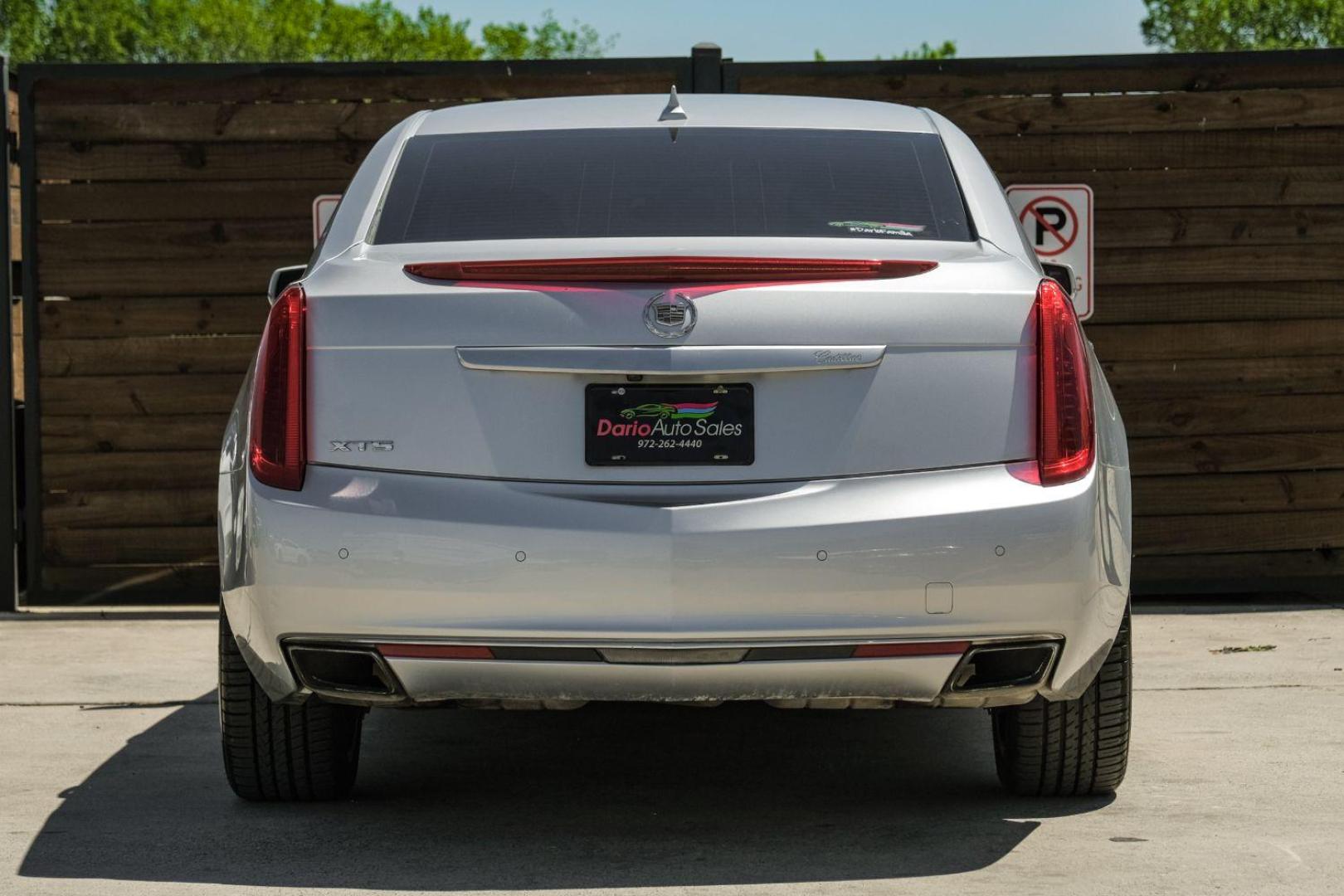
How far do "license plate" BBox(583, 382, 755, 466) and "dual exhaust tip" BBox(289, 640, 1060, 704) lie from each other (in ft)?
1.41

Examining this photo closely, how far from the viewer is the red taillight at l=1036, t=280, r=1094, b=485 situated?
389 centimetres

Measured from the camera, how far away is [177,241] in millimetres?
8852

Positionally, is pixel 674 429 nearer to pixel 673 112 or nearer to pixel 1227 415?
pixel 673 112

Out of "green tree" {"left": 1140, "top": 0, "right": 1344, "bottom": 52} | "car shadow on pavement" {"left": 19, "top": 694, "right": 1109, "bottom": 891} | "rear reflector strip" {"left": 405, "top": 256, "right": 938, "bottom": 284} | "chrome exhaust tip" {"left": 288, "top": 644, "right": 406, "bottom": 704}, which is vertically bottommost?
"car shadow on pavement" {"left": 19, "top": 694, "right": 1109, "bottom": 891}

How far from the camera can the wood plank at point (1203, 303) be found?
28.7 feet

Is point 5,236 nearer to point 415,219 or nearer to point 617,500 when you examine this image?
point 415,219

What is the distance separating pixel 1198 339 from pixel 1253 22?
63774 millimetres

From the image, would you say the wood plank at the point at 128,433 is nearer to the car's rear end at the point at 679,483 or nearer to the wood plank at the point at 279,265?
the wood plank at the point at 279,265

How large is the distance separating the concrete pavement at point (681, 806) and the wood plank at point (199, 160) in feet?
9.61

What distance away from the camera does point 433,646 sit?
153 inches

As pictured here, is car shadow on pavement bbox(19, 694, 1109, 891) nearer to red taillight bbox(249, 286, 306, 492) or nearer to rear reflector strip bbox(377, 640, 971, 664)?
rear reflector strip bbox(377, 640, 971, 664)

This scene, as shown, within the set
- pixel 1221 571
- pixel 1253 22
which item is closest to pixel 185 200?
pixel 1221 571

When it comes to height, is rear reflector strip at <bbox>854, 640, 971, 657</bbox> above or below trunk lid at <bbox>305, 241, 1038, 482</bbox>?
below

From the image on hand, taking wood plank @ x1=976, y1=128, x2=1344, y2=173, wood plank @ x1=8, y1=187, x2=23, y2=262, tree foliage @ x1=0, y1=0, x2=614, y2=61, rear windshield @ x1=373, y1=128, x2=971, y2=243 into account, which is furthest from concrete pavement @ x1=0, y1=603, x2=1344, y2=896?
tree foliage @ x1=0, y1=0, x2=614, y2=61
